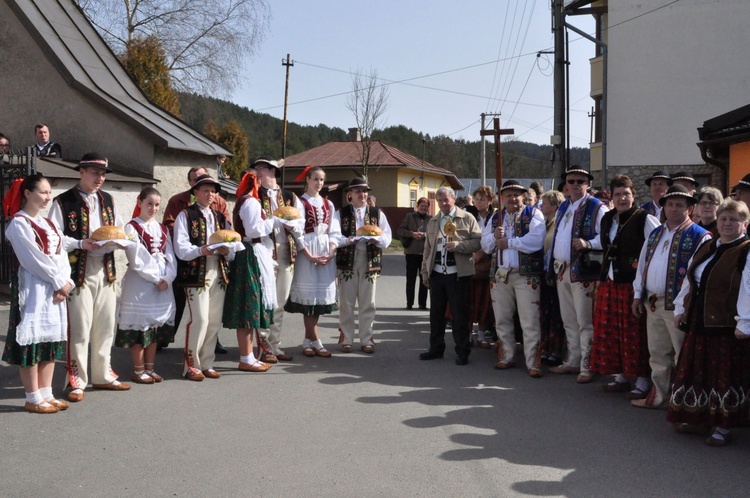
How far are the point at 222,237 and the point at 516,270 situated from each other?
3214mm

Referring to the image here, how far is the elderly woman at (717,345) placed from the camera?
17.6 ft

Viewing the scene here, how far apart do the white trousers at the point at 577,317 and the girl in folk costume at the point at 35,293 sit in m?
4.82

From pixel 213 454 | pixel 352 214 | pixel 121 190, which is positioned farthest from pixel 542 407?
pixel 121 190

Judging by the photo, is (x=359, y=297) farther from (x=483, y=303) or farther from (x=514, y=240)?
(x=514, y=240)

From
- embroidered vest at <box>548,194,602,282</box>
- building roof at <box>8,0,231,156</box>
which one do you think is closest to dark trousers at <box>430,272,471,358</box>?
embroidered vest at <box>548,194,602,282</box>

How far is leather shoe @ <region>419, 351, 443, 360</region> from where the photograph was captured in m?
8.69

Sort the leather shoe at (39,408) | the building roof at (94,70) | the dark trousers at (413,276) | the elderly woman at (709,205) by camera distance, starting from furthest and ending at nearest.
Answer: the building roof at (94,70)
the dark trousers at (413,276)
the elderly woman at (709,205)
the leather shoe at (39,408)

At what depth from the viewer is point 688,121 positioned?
24.5m

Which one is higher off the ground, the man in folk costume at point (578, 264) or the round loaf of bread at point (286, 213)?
the round loaf of bread at point (286, 213)

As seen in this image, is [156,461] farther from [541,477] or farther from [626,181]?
[626,181]

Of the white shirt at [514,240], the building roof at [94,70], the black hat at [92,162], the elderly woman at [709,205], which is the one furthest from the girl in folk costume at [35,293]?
the building roof at [94,70]

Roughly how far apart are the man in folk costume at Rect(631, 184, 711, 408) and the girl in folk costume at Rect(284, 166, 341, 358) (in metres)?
3.56

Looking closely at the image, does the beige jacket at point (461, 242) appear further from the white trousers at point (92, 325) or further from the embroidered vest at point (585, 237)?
the white trousers at point (92, 325)

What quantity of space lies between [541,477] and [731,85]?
22.8 meters
